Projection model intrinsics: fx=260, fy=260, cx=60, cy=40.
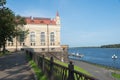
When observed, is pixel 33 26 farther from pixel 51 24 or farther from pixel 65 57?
pixel 65 57

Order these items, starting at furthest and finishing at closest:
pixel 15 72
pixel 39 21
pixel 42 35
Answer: pixel 39 21
pixel 42 35
pixel 15 72

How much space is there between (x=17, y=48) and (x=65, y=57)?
2378 cm

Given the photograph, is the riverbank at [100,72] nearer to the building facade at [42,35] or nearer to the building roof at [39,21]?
the building facade at [42,35]

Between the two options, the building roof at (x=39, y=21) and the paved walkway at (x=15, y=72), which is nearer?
the paved walkway at (x=15, y=72)

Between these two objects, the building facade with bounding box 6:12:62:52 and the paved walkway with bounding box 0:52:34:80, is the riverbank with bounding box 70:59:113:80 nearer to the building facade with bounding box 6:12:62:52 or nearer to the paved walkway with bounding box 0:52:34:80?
the paved walkway with bounding box 0:52:34:80

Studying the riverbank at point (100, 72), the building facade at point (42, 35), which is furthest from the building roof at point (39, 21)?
the riverbank at point (100, 72)

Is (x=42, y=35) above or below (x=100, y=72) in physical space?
above

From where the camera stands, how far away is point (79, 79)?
670cm

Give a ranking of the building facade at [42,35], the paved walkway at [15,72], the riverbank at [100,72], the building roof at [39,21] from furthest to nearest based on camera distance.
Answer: the building roof at [39,21], the building facade at [42,35], the riverbank at [100,72], the paved walkway at [15,72]

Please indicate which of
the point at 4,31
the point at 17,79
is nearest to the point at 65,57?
the point at 4,31

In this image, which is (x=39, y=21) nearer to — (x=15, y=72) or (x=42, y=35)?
(x=42, y=35)

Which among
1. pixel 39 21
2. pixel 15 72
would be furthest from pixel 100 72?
pixel 39 21

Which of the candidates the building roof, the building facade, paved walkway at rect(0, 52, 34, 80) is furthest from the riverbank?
the building roof

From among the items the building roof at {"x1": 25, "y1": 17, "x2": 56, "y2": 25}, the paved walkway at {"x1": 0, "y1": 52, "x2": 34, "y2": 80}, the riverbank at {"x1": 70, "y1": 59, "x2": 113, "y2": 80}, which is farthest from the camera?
the building roof at {"x1": 25, "y1": 17, "x2": 56, "y2": 25}
